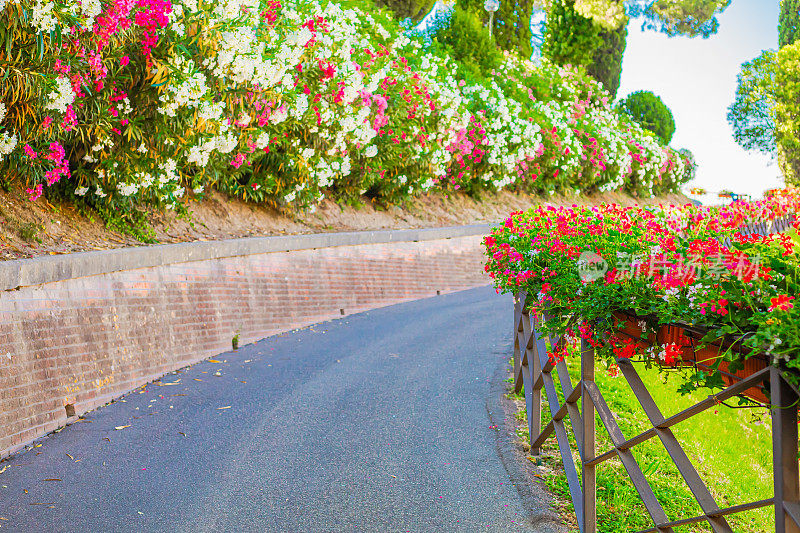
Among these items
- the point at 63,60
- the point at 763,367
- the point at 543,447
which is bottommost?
the point at 543,447

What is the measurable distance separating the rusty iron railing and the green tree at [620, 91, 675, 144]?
2892cm

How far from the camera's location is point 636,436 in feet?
12.0

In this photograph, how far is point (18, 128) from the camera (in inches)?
306

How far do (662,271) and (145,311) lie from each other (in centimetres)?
621

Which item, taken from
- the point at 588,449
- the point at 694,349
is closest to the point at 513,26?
the point at 588,449

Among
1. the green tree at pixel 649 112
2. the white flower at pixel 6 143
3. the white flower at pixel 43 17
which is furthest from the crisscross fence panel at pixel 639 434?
the green tree at pixel 649 112

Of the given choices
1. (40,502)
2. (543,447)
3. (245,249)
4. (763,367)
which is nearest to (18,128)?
(245,249)

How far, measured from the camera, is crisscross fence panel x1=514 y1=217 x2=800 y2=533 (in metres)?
2.55

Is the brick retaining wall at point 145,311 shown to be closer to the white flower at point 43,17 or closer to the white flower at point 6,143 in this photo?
the white flower at point 6,143

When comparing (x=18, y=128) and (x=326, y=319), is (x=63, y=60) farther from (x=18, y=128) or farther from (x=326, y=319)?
(x=326, y=319)

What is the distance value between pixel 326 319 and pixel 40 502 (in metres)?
6.82

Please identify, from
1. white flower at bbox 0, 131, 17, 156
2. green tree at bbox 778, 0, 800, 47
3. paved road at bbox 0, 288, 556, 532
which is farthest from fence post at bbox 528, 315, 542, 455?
green tree at bbox 778, 0, 800, 47

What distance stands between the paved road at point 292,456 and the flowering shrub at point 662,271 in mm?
1390

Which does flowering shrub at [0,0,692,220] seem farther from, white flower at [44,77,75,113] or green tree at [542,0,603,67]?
green tree at [542,0,603,67]
